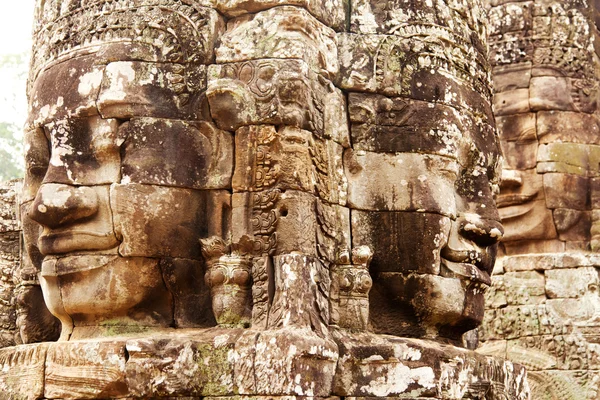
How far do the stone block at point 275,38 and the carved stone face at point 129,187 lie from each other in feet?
0.52

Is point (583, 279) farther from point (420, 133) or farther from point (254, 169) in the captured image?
point (254, 169)

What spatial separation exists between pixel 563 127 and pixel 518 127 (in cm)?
46

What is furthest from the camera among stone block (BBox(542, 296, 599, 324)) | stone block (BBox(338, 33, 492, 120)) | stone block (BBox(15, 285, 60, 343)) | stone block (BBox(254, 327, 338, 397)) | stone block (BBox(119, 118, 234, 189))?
stone block (BBox(542, 296, 599, 324))

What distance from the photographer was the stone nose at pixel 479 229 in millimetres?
6984

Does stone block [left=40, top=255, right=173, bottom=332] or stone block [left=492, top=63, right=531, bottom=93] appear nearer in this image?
stone block [left=40, top=255, right=173, bottom=332]

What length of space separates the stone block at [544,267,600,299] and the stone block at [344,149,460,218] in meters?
5.13

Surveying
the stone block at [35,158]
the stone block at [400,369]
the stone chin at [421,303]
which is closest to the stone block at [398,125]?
the stone chin at [421,303]

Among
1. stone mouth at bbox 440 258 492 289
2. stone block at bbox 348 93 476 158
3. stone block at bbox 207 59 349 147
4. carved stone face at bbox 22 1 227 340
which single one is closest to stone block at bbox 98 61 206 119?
carved stone face at bbox 22 1 227 340

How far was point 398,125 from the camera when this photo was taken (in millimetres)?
6855

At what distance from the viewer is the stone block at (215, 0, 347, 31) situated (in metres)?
6.44

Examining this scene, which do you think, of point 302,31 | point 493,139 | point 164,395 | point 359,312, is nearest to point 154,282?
point 164,395

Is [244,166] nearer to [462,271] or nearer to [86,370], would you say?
[86,370]

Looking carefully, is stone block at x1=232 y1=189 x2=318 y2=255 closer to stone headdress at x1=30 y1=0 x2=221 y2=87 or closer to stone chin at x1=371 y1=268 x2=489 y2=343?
stone chin at x1=371 y1=268 x2=489 y2=343

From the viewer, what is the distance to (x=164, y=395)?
5.82m
